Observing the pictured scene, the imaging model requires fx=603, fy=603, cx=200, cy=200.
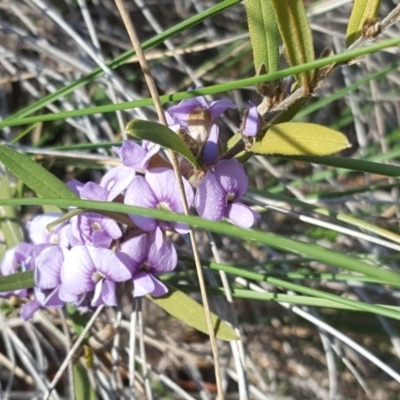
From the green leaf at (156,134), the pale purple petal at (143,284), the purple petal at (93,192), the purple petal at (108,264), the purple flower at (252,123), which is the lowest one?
the pale purple petal at (143,284)

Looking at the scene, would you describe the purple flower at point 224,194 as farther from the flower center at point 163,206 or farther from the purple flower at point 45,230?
the purple flower at point 45,230

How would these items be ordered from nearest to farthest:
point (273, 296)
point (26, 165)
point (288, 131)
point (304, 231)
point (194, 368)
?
point (288, 131) < point (26, 165) < point (273, 296) < point (194, 368) < point (304, 231)

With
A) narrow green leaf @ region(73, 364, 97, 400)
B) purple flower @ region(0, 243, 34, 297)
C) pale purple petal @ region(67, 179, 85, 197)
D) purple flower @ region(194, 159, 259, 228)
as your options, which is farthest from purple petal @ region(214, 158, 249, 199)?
narrow green leaf @ region(73, 364, 97, 400)

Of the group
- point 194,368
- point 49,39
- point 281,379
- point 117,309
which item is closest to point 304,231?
point 281,379

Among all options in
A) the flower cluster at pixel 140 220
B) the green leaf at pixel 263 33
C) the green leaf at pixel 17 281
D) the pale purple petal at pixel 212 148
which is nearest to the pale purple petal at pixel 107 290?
the flower cluster at pixel 140 220

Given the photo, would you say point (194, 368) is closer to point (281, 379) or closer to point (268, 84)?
point (281, 379)

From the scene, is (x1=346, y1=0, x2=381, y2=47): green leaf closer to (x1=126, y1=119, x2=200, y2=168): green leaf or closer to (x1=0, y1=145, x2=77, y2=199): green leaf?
(x1=126, y1=119, x2=200, y2=168): green leaf
